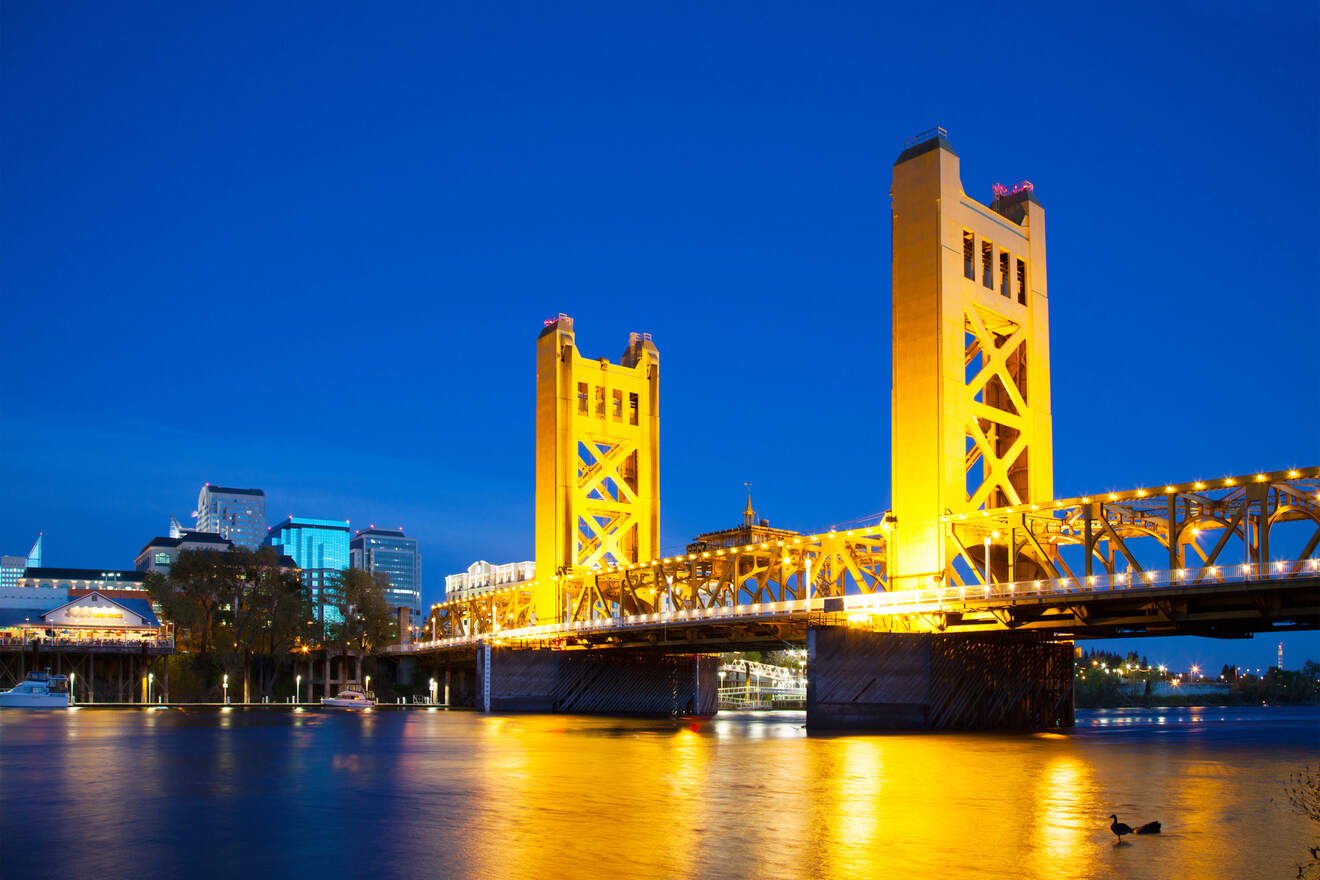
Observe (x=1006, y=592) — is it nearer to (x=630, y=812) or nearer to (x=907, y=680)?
(x=907, y=680)

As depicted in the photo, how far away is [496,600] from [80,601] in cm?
3730

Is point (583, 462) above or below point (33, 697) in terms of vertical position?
above

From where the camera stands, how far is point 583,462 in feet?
311

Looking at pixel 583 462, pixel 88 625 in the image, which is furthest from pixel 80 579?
pixel 583 462

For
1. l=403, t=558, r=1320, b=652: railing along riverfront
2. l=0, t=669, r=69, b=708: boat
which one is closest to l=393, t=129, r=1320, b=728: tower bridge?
l=403, t=558, r=1320, b=652: railing along riverfront

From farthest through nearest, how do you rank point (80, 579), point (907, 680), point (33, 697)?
point (80, 579), point (33, 697), point (907, 680)

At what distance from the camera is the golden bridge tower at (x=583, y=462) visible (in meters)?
90.2

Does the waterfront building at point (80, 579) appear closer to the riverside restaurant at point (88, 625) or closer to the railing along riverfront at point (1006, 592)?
the riverside restaurant at point (88, 625)

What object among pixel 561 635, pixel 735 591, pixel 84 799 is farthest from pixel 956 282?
pixel 84 799

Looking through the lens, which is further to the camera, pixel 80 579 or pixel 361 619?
pixel 80 579

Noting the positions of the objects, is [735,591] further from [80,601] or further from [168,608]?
[80,601]

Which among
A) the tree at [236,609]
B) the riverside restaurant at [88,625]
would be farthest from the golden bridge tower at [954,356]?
the riverside restaurant at [88,625]

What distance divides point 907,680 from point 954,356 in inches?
564

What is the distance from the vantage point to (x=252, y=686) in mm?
111062
